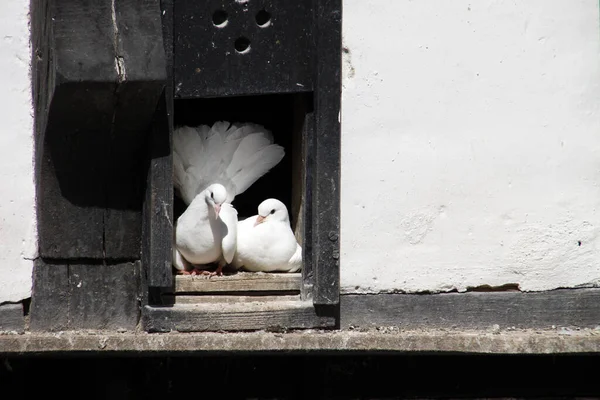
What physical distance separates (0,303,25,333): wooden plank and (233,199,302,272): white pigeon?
→ 0.90 metres

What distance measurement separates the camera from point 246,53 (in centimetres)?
405

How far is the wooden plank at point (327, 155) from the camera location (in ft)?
13.1

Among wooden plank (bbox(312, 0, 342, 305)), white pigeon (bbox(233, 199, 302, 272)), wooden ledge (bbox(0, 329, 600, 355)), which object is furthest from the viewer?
white pigeon (bbox(233, 199, 302, 272))

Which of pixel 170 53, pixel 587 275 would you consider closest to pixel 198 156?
pixel 170 53

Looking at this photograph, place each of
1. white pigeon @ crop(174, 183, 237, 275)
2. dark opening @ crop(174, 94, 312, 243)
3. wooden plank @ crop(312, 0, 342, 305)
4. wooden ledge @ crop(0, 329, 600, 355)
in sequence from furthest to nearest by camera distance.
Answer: dark opening @ crop(174, 94, 312, 243) < white pigeon @ crop(174, 183, 237, 275) < wooden plank @ crop(312, 0, 342, 305) < wooden ledge @ crop(0, 329, 600, 355)

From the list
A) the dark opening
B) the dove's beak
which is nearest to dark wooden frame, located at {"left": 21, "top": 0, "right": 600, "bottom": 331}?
the dove's beak

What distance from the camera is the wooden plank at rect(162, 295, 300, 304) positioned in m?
4.11

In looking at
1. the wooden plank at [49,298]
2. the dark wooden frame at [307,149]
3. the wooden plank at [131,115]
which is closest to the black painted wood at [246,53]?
the dark wooden frame at [307,149]

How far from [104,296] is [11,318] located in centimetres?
35

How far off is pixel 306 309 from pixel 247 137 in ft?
2.86

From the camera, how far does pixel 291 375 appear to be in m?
4.26

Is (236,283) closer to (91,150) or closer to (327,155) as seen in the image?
(327,155)

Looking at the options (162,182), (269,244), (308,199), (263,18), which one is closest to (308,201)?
(308,199)

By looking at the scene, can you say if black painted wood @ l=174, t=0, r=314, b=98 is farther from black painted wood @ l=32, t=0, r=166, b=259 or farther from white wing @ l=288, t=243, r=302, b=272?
white wing @ l=288, t=243, r=302, b=272
